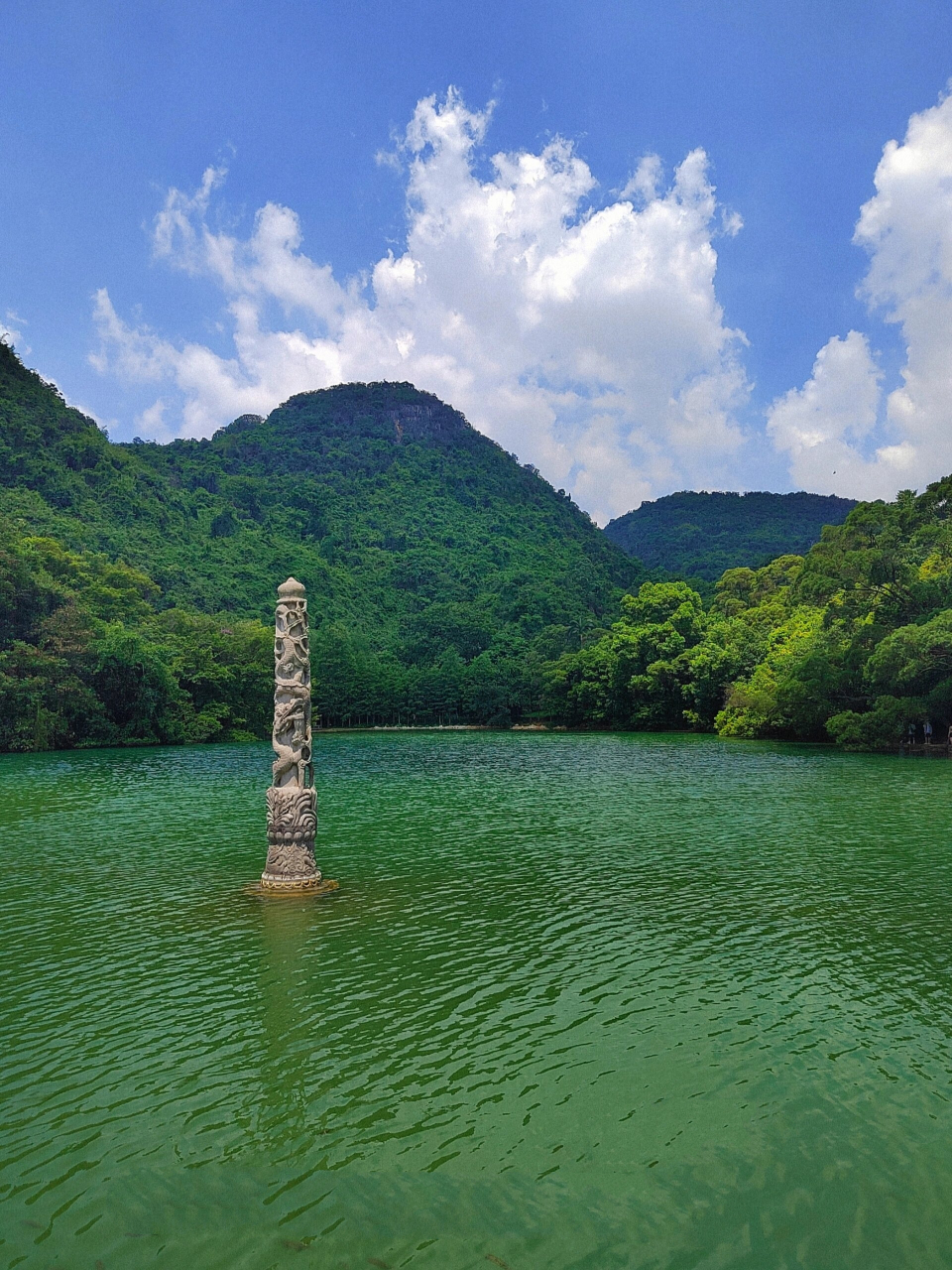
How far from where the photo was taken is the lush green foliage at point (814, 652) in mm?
45625

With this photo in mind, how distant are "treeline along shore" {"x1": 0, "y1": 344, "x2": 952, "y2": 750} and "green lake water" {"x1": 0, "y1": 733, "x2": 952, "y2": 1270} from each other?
33242 millimetres

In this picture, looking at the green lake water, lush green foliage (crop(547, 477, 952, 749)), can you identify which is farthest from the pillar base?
lush green foliage (crop(547, 477, 952, 749))

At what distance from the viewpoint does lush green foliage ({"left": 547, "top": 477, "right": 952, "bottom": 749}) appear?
1796 inches

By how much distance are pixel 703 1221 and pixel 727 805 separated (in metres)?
21.8

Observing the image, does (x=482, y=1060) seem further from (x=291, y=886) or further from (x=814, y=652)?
(x=814, y=652)

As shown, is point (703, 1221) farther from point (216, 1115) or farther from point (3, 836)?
point (3, 836)

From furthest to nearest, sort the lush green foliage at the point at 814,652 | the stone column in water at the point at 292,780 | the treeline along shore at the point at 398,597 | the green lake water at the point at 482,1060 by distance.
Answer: the treeline along shore at the point at 398,597, the lush green foliage at the point at 814,652, the stone column in water at the point at 292,780, the green lake water at the point at 482,1060

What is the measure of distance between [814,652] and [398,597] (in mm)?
79923

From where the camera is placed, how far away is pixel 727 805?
26.9 m

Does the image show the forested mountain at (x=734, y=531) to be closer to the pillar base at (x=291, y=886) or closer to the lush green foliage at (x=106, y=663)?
the lush green foliage at (x=106, y=663)

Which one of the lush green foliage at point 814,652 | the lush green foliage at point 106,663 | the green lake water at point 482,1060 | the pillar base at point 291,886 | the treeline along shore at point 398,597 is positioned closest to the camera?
the green lake water at point 482,1060

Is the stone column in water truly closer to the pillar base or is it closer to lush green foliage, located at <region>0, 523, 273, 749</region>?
the pillar base

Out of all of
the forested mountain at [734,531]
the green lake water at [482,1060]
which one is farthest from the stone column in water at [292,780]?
the forested mountain at [734,531]

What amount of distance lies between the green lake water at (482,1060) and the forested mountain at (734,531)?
5620 inches
